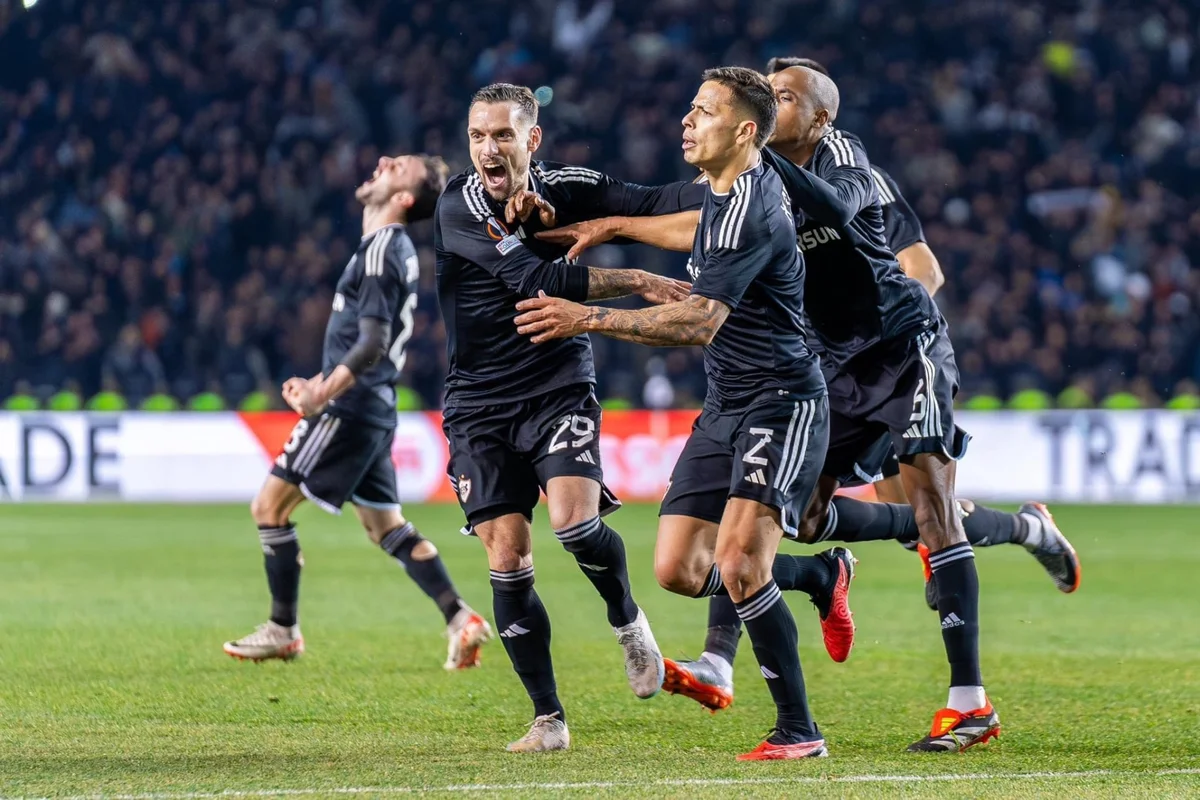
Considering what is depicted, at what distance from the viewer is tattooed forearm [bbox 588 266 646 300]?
5332 mm

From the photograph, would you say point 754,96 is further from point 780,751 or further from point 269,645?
point 269,645

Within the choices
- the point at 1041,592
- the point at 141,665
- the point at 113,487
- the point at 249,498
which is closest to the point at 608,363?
the point at 249,498

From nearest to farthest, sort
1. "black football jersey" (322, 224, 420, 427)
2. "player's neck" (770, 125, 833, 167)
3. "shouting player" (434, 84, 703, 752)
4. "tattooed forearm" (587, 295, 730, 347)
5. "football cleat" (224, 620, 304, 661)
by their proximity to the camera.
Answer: "tattooed forearm" (587, 295, 730, 347), "shouting player" (434, 84, 703, 752), "player's neck" (770, 125, 833, 167), "football cleat" (224, 620, 304, 661), "black football jersey" (322, 224, 420, 427)

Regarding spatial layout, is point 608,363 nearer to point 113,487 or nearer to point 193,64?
point 113,487

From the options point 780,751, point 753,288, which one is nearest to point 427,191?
point 753,288

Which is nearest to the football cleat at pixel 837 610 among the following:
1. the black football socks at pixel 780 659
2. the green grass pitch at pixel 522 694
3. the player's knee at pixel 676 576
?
the green grass pitch at pixel 522 694

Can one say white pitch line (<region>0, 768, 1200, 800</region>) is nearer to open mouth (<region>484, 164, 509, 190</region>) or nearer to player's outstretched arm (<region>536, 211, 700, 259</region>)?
player's outstretched arm (<region>536, 211, 700, 259</region>)

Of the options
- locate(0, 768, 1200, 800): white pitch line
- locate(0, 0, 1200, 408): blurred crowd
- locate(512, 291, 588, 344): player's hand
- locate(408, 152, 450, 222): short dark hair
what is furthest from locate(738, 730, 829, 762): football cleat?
locate(0, 0, 1200, 408): blurred crowd

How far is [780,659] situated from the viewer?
517cm

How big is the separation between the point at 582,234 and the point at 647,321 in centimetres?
69

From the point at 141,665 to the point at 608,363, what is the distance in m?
12.1

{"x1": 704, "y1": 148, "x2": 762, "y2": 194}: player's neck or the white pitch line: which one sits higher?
{"x1": 704, "y1": 148, "x2": 762, "y2": 194}: player's neck

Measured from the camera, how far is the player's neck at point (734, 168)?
16.9 ft

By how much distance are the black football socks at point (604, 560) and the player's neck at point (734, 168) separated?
1.23 m
